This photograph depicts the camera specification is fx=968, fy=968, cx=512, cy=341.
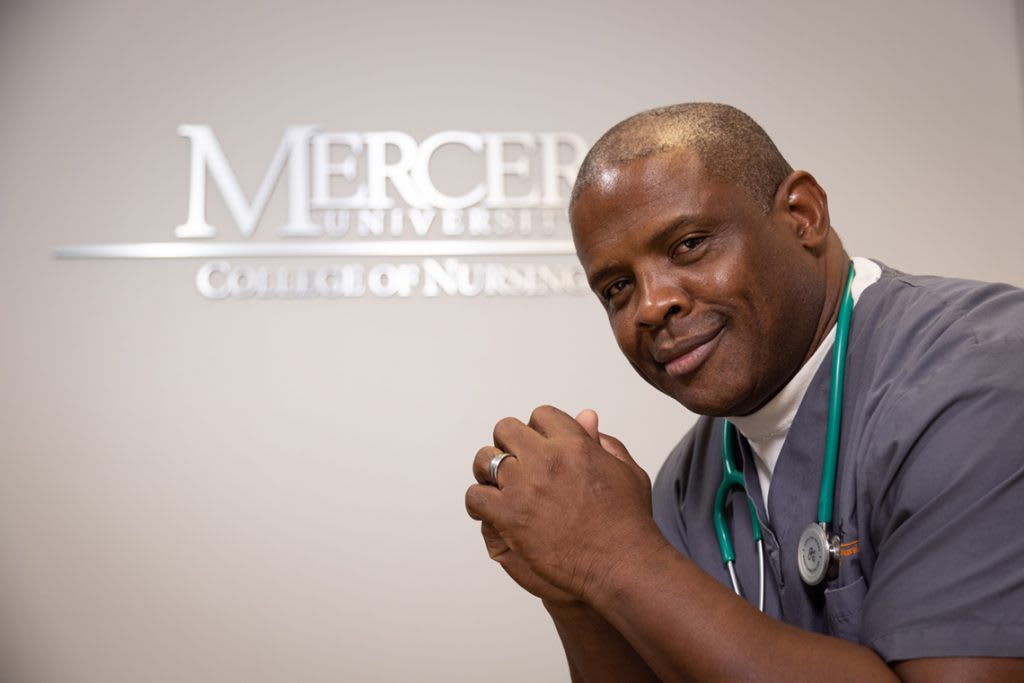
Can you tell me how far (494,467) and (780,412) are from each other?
1.23ft

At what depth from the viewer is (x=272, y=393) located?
2.56 m

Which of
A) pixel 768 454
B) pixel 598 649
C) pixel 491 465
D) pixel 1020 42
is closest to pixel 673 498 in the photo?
pixel 768 454

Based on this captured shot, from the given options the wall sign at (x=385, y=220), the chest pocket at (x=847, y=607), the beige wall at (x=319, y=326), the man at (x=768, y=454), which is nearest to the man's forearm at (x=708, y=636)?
the man at (x=768, y=454)

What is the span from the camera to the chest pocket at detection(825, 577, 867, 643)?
0.97 m

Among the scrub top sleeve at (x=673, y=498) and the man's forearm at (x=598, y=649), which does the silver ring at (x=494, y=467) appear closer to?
the man's forearm at (x=598, y=649)

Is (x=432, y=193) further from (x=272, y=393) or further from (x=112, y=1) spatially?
(x=112, y=1)

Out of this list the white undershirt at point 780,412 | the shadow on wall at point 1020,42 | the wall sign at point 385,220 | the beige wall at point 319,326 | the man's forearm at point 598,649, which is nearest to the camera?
the man's forearm at point 598,649

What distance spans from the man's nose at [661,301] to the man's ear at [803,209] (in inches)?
7.0

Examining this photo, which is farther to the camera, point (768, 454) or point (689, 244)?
point (768, 454)

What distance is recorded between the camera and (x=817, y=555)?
1.01 meters

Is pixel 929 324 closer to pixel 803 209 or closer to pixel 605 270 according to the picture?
pixel 803 209

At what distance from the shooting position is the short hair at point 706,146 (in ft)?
3.62

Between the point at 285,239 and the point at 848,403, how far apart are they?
1.90 meters

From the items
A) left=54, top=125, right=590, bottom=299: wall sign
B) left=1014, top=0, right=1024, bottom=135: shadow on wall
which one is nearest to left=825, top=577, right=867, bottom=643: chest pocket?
left=54, top=125, right=590, bottom=299: wall sign
